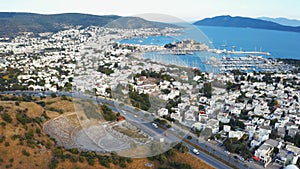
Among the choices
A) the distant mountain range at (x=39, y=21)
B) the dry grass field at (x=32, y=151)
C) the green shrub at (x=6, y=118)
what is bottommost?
the dry grass field at (x=32, y=151)

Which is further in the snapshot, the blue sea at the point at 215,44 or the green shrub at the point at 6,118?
the green shrub at the point at 6,118

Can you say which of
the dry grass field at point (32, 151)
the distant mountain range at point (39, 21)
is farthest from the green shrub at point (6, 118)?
the distant mountain range at point (39, 21)

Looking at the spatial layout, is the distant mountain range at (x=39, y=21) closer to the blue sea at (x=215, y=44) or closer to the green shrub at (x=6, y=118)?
the blue sea at (x=215, y=44)

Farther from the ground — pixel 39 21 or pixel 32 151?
pixel 39 21

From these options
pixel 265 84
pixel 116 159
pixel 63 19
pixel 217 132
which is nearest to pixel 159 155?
pixel 116 159

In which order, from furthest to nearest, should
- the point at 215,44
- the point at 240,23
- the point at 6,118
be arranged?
the point at 240,23, the point at 215,44, the point at 6,118

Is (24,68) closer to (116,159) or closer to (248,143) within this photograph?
(116,159)

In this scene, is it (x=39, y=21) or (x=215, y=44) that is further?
(x=39, y=21)

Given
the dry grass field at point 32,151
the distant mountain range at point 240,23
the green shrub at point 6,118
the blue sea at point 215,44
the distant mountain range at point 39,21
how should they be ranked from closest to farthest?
the blue sea at point 215,44 → the dry grass field at point 32,151 → the green shrub at point 6,118 → the distant mountain range at point 39,21 → the distant mountain range at point 240,23

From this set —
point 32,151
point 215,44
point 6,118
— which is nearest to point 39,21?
point 215,44

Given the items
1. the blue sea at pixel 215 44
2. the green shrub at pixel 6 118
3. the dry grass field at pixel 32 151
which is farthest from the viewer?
the green shrub at pixel 6 118

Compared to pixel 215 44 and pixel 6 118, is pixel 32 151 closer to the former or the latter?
pixel 6 118
